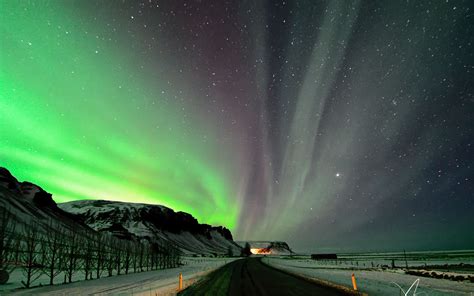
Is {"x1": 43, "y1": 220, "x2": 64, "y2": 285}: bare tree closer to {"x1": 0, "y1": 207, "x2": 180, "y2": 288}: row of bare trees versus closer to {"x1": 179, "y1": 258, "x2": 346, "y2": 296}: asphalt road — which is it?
{"x1": 0, "y1": 207, "x2": 180, "y2": 288}: row of bare trees

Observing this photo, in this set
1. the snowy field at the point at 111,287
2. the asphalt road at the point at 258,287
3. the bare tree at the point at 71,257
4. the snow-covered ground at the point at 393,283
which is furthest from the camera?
the bare tree at the point at 71,257

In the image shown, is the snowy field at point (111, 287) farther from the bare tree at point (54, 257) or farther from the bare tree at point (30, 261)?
the bare tree at point (54, 257)

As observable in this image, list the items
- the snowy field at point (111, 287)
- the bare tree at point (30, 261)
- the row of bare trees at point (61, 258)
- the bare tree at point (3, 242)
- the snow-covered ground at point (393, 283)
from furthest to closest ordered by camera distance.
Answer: the row of bare trees at point (61, 258), the bare tree at point (3, 242), the bare tree at point (30, 261), the snowy field at point (111, 287), the snow-covered ground at point (393, 283)

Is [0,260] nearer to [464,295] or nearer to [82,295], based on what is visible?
[82,295]

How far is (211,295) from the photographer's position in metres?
20.1

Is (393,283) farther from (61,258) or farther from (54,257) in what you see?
(54,257)

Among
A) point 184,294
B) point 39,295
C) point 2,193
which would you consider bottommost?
point 39,295

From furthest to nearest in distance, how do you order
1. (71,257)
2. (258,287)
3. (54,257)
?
(54,257), (71,257), (258,287)

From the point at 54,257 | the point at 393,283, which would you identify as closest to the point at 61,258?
the point at 54,257

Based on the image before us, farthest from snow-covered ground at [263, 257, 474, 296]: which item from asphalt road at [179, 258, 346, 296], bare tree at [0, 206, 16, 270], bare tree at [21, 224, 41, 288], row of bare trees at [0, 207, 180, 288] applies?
bare tree at [0, 206, 16, 270]

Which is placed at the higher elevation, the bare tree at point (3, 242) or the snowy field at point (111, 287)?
the bare tree at point (3, 242)

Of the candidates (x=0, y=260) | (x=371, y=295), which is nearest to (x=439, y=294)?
(x=371, y=295)

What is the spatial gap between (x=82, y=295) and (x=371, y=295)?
25.4 meters

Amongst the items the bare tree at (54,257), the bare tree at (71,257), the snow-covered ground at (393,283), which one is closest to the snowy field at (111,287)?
the bare tree at (71,257)
